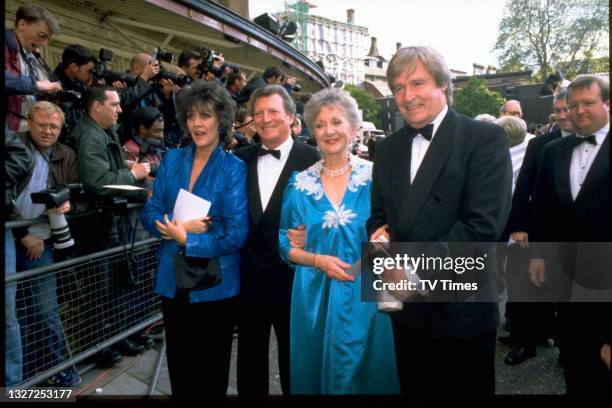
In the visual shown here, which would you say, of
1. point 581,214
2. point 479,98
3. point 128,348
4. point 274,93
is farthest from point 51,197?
point 479,98

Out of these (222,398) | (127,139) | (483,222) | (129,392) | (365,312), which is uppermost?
(127,139)

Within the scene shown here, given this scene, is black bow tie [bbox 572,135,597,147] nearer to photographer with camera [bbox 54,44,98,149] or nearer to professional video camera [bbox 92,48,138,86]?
photographer with camera [bbox 54,44,98,149]

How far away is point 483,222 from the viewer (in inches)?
62.3

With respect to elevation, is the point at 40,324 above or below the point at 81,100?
below

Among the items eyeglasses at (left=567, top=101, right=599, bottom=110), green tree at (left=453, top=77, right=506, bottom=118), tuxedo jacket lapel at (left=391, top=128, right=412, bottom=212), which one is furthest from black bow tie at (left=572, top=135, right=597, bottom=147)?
green tree at (left=453, top=77, right=506, bottom=118)

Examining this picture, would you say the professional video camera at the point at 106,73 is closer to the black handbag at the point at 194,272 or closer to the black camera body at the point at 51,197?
the black camera body at the point at 51,197

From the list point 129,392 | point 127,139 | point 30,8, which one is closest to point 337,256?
point 129,392

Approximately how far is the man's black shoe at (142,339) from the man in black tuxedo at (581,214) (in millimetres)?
2837

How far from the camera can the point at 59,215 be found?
2.37m

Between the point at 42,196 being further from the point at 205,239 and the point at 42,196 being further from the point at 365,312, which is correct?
the point at 365,312

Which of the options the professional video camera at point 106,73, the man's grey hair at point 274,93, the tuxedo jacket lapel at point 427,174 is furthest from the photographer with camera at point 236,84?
the tuxedo jacket lapel at point 427,174

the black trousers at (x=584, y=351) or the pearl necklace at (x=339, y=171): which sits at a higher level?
the pearl necklace at (x=339, y=171)

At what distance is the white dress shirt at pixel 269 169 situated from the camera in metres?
2.40

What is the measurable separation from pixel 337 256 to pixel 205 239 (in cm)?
67
